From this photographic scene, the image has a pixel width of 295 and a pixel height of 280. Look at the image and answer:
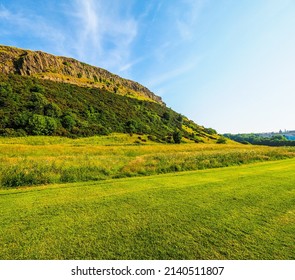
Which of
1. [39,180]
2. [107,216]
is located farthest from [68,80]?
[107,216]

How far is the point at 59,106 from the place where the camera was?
76812mm

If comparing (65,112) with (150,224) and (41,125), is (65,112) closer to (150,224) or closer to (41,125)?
(41,125)

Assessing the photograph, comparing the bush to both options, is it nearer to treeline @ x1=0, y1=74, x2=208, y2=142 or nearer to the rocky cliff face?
treeline @ x1=0, y1=74, x2=208, y2=142

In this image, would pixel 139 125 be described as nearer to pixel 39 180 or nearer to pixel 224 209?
pixel 39 180

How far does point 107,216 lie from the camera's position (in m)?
6.71

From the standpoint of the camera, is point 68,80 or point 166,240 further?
point 68,80

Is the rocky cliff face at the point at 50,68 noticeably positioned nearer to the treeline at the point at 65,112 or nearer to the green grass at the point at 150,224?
the treeline at the point at 65,112

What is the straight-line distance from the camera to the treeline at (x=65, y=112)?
5843 cm

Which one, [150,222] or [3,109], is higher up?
[3,109]

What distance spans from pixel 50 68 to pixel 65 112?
5731 centimetres

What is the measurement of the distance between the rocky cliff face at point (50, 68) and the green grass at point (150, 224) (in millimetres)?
105632

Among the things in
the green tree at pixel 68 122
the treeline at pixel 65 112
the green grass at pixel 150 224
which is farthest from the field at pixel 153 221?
the green tree at pixel 68 122

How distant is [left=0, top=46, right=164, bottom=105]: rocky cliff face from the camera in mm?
97312

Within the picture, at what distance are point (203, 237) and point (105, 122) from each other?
262 ft
